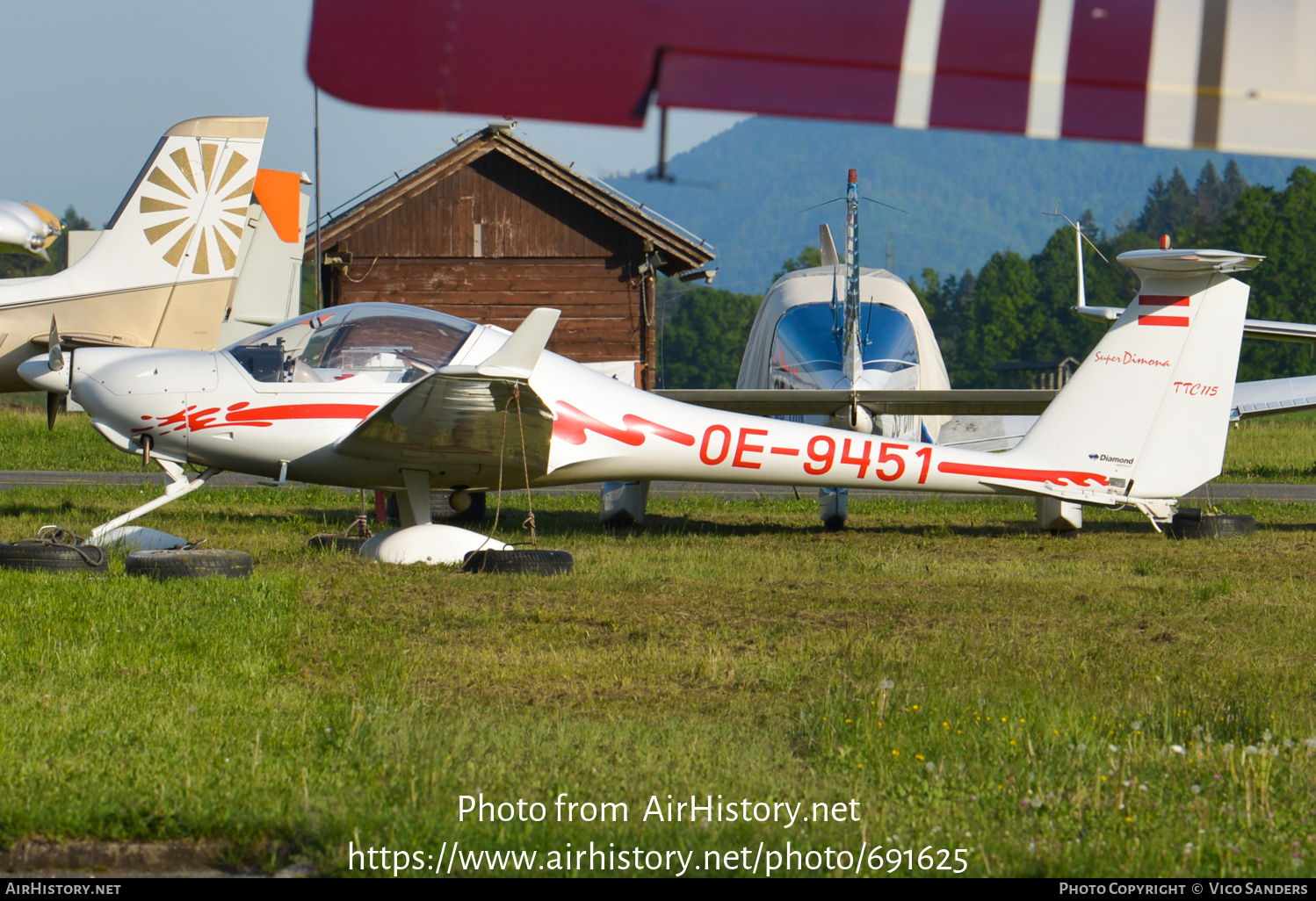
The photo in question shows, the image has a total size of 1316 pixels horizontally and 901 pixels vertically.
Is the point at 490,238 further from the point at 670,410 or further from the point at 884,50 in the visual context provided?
the point at 884,50

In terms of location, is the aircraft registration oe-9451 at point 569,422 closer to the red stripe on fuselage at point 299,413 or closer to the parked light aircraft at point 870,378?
the red stripe on fuselage at point 299,413

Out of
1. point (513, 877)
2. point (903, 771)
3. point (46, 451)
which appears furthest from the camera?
point (46, 451)

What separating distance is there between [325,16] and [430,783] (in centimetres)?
257

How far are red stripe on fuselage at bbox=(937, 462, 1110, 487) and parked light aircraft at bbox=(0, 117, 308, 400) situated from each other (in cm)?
806

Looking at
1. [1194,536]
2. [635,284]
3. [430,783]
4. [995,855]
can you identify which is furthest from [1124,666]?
[635,284]

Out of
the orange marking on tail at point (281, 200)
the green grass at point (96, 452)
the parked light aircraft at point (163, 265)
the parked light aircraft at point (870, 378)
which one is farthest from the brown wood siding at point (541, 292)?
the parked light aircraft at point (163, 265)

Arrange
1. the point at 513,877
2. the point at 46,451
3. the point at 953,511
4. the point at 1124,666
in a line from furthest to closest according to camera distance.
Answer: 1. the point at 46,451
2. the point at 953,511
3. the point at 1124,666
4. the point at 513,877

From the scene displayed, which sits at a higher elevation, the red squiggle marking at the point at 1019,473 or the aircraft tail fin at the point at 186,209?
the aircraft tail fin at the point at 186,209

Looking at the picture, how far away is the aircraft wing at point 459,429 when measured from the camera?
28.3 ft

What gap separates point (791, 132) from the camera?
7.27 feet

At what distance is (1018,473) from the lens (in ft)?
35.3

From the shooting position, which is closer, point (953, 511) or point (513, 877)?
point (513, 877)

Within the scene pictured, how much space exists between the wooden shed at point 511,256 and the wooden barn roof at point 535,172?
44mm

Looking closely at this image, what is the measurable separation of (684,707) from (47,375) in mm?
7723
